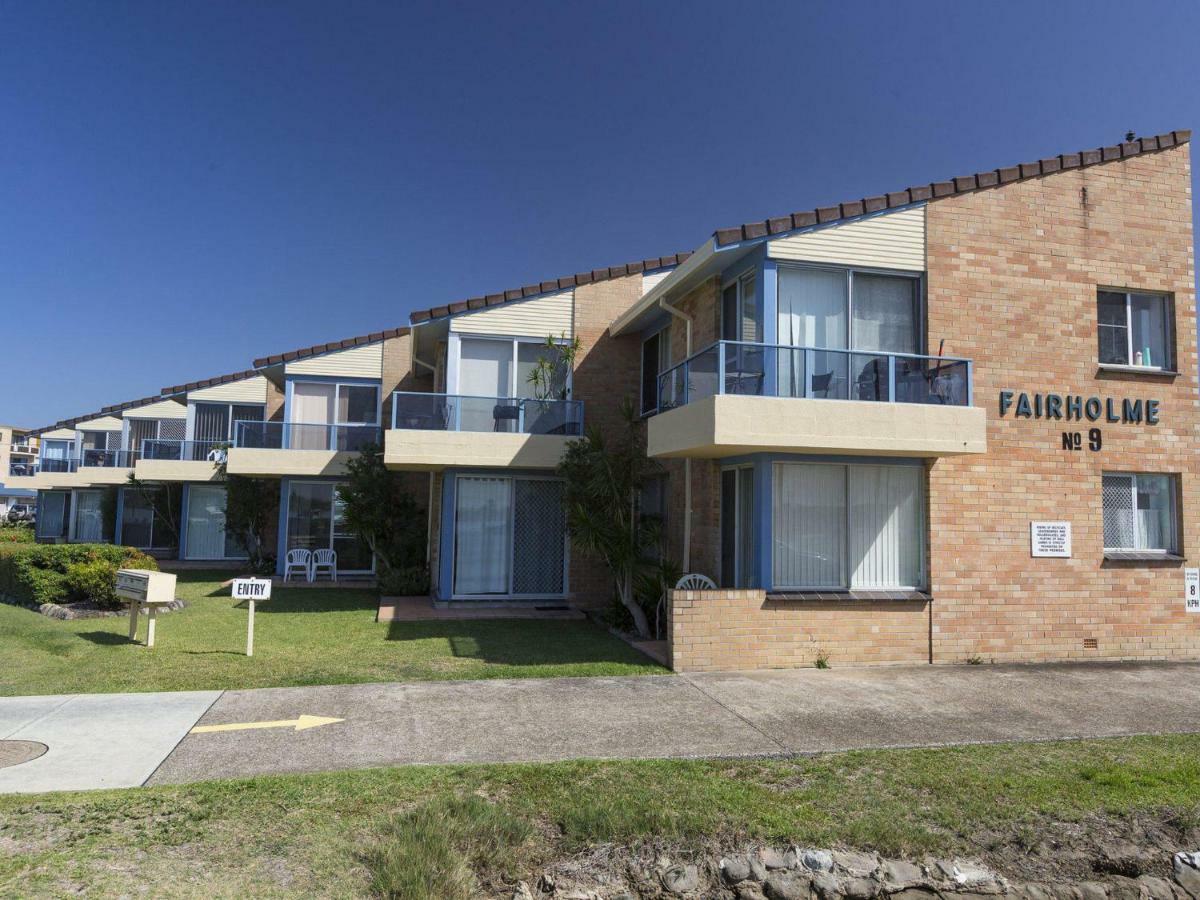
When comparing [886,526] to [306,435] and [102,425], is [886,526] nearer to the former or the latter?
[306,435]

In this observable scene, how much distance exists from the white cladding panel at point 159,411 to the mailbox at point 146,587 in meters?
22.7

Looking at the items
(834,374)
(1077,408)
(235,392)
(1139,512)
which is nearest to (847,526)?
(834,374)

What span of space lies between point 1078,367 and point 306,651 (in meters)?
12.0

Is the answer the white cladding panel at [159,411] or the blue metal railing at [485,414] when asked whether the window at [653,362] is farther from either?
the white cladding panel at [159,411]

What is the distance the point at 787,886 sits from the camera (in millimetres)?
5004

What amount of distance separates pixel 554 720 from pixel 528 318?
9.99 metres

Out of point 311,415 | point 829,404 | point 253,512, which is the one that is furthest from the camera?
point 253,512

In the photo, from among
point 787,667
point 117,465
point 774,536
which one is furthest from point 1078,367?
point 117,465

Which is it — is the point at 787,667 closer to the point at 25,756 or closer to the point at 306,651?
the point at 306,651

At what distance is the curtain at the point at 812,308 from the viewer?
11.4 metres

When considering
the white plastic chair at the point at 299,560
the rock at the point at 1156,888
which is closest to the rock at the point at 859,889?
the rock at the point at 1156,888

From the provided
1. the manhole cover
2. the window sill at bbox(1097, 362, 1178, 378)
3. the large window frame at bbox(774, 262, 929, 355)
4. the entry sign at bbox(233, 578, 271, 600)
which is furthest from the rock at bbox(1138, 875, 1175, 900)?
the entry sign at bbox(233, 578, 271, 600)

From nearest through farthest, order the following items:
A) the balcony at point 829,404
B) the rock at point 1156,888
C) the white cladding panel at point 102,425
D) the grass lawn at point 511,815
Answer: the grass lawn at point 511,815 < the rock at point 1156,888 < the balcony at point 829,404 < the white cladding panel at point 102,425

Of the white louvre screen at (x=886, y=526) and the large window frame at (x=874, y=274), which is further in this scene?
the large window frame at (x=874, y=274)
